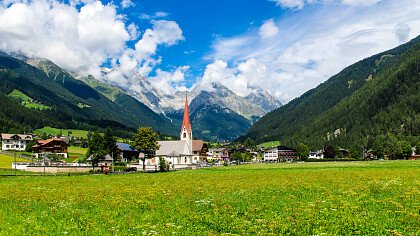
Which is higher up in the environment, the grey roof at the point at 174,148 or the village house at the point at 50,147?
the village house at the point at 50,147

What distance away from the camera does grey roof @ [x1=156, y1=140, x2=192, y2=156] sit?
164m

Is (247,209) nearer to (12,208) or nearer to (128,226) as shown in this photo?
(128,226)

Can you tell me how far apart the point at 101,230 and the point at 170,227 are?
111 inches

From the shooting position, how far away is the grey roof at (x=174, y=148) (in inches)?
6471

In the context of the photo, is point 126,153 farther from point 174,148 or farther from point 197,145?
point 197,145

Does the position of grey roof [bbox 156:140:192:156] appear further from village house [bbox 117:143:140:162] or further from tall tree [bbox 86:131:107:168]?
tall tree [bbox 86:131:107:168]

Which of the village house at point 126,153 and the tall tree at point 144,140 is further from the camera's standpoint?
the village house at point 126,153

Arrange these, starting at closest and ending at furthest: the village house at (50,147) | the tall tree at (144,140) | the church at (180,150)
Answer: the tall tree at (144,140) < the church at (180,150) < the village house at (50,147)

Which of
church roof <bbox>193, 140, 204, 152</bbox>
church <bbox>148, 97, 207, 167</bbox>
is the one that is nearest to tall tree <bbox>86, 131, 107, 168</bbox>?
church <bbox>148, 97, 207, 167</bbox>

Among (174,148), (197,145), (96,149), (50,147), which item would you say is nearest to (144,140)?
(96,149)

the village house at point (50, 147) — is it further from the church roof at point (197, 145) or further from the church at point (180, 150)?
the church roof at point (197, 145)

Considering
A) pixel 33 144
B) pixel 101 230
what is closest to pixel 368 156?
pixel 33 144

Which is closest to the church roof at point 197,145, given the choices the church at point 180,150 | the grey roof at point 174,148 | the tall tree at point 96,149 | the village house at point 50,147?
the church at point 180,150

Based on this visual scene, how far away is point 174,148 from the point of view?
16688 cm
